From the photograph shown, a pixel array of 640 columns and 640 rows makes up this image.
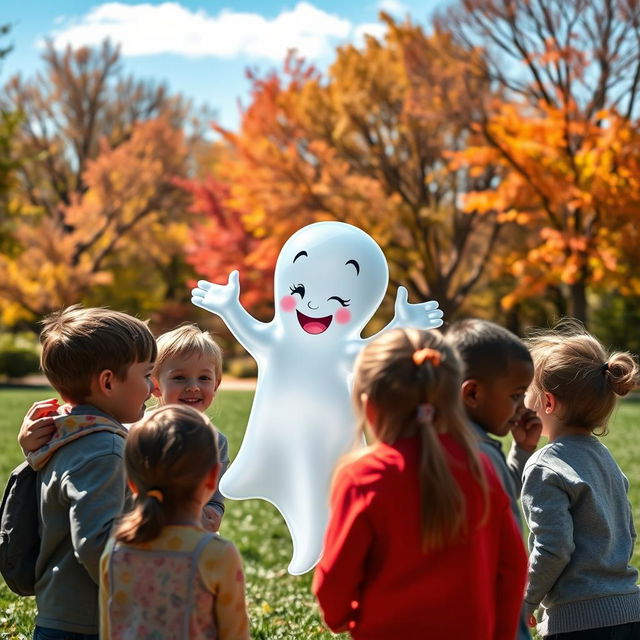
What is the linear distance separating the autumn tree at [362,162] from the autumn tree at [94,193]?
22.9 ft

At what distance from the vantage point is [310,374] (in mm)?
4016

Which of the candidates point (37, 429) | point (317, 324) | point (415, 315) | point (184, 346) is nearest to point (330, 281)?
point (317, 324)

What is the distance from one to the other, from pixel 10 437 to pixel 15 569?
10732mm

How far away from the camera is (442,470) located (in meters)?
2.06

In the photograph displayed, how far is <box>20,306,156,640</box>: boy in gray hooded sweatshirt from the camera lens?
8.06ft

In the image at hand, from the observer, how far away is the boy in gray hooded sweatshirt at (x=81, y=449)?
2457 mm

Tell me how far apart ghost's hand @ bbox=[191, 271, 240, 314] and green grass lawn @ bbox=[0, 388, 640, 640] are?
1.63ft

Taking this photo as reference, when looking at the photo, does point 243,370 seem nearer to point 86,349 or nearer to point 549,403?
point 549,403

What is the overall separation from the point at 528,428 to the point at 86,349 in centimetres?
146

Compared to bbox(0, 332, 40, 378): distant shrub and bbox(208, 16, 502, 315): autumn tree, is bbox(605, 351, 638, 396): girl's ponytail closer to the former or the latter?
bbox(208, 16, 502, 315): autumn tree

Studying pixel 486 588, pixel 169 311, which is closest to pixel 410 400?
pixel 486 588

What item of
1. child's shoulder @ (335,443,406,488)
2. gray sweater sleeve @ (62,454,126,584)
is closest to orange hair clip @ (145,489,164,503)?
gray sweater sleeve @ (62,454,126,584)

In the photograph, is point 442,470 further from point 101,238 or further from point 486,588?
point 101,238

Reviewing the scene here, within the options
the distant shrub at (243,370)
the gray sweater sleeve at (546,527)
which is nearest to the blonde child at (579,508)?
the gray sweater sleeve at (546,527)
